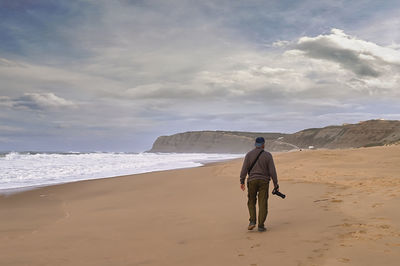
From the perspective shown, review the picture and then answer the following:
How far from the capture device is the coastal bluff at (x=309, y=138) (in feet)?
276

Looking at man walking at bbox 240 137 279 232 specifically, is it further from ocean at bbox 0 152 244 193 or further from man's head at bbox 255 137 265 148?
ocean at bbox 0 152 244 193

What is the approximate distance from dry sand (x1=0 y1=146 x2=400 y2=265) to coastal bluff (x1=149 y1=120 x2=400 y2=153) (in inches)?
1935

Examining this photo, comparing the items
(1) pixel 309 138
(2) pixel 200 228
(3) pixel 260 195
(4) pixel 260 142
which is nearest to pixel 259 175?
(3) pixel 260 195

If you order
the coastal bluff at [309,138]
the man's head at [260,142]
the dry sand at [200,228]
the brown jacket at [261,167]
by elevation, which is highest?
the coastal bluff at [309,138]

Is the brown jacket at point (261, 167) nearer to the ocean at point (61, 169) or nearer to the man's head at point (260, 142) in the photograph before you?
the man's head at point (260, 142)

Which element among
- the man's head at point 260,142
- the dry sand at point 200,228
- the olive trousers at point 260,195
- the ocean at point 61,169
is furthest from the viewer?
the ocean at point 61,169

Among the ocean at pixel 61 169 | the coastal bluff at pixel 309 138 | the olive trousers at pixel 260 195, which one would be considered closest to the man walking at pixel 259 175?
the olive trousers at pixel 260 195

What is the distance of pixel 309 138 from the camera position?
13112 cm

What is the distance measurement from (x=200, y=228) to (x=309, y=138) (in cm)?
13102

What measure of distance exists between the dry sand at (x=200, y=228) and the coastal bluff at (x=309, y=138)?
161 feet

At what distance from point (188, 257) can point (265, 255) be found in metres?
1.21

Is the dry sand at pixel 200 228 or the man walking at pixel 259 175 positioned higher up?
the man walking at pixel 259 175

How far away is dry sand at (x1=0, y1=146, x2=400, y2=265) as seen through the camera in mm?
5176

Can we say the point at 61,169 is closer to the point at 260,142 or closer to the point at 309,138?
the point at 260,142
